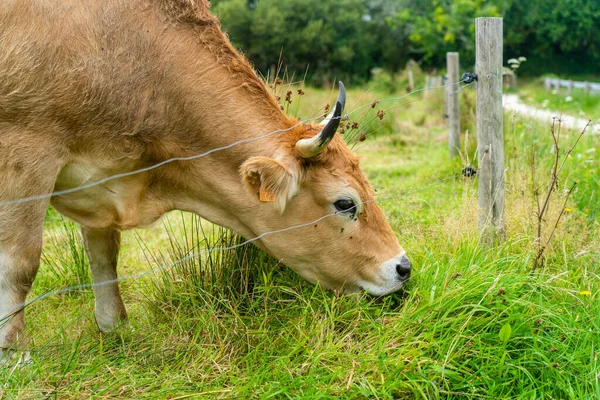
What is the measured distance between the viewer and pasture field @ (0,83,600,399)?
333cm

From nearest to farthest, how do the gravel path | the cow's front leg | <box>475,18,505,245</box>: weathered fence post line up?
1. <box>475,18,505,245</box>: weathered fence post
2. the cow's front leg
3. the gravel path

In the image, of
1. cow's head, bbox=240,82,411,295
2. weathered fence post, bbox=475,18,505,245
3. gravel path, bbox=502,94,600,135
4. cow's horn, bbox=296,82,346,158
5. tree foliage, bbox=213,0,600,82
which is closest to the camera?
cow's horn, bbox=296,82,346,158

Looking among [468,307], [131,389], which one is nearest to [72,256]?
[131,389]

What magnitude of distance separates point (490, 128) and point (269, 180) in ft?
5.85

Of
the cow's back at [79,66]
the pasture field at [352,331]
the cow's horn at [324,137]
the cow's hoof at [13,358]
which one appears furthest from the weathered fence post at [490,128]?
the cow's hoof at [13,358]

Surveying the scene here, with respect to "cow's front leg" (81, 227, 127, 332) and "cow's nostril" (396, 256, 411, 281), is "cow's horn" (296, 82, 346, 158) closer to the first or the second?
"cow's nostril" (396, 256, 411, 281)

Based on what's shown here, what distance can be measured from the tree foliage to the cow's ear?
2872 cm

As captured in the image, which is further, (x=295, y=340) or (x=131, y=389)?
(x=295, y=340)

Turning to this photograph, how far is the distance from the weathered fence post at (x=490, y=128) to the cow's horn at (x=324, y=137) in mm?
1316

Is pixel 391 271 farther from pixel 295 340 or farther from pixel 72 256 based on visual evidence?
pixel 72 256

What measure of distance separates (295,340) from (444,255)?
129cm

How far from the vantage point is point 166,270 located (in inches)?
175

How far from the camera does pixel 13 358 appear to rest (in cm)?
366

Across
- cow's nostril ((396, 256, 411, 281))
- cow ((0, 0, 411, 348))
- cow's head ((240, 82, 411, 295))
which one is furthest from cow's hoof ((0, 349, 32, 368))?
cow's nostril ((396, 256, 411, 281))
